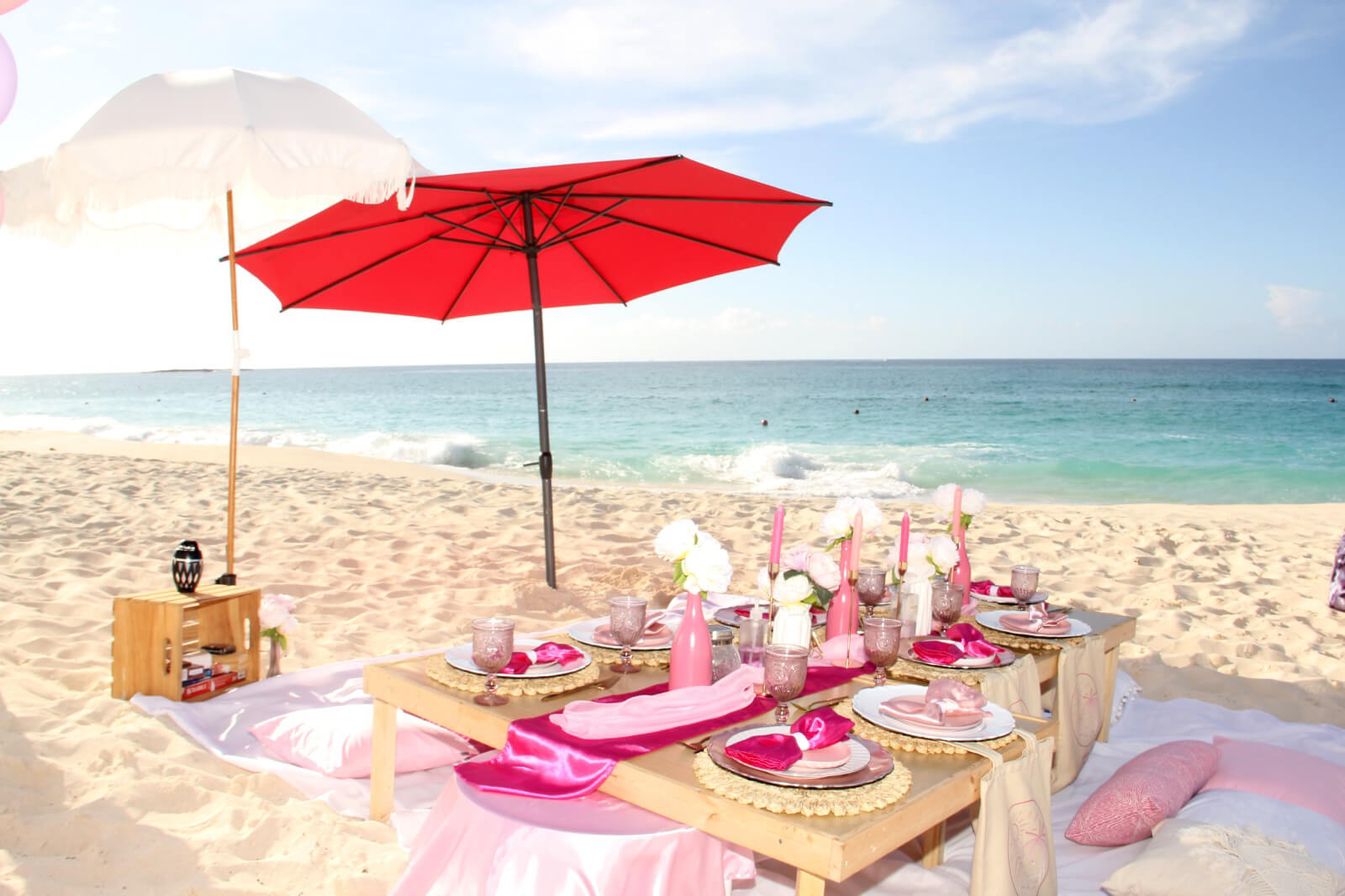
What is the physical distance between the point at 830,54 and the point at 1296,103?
2206 cm

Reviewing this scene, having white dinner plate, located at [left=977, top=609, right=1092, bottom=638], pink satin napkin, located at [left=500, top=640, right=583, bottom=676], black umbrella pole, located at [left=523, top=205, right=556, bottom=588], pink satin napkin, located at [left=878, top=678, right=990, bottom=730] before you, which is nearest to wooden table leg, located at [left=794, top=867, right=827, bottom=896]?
pink satin napkin, located at [left=878, top=678, right=990, bottom=730]

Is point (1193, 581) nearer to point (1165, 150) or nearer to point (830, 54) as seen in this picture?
point (830, 54)

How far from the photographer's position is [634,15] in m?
6.68

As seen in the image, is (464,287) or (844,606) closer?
(844,606)

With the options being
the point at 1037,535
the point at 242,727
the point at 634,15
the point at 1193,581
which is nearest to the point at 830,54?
the point at 634,15

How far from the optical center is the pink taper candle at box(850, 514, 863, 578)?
210 cm

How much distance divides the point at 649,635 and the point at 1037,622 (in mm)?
1202

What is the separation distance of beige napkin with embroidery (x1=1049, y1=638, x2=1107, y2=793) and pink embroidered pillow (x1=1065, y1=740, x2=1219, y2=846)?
0.23 meters

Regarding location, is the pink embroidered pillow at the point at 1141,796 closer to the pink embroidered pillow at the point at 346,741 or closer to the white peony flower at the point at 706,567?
the white peony flower at the point at 706,567

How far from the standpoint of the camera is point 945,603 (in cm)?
238

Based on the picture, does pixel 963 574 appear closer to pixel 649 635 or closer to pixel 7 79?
pixel 649 635

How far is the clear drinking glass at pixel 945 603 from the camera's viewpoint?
2.38 meters

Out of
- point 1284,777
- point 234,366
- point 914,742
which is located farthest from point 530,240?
point 1284,777

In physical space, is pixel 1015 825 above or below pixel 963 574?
below
